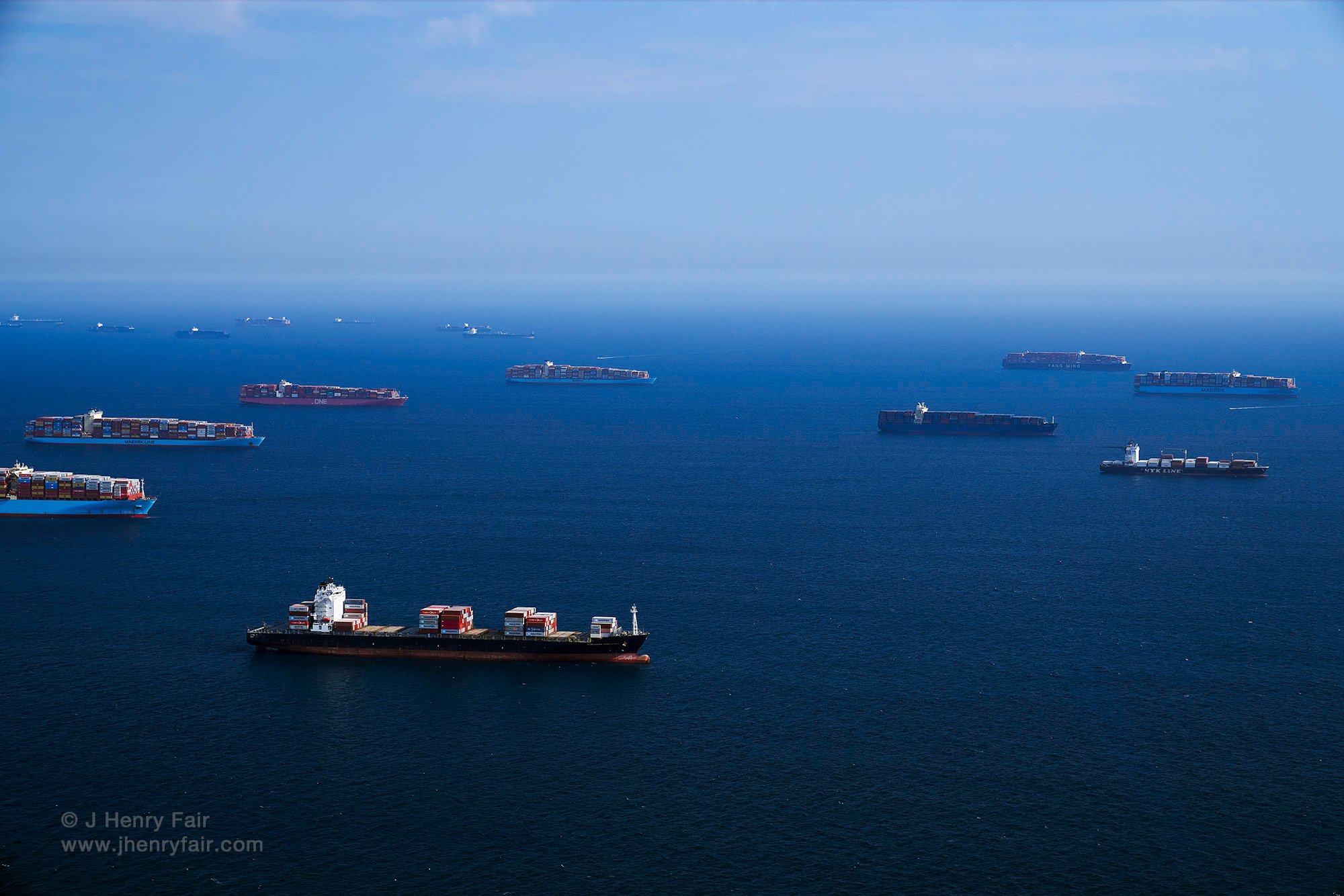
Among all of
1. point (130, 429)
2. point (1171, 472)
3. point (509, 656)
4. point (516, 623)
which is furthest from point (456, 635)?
point (130, 429)

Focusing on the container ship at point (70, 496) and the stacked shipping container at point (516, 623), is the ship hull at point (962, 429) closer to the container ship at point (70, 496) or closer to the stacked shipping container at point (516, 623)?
the container ship at point (70, 496)

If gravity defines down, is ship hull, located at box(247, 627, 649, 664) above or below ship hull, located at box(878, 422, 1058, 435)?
below

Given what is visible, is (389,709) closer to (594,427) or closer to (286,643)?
(286,643)

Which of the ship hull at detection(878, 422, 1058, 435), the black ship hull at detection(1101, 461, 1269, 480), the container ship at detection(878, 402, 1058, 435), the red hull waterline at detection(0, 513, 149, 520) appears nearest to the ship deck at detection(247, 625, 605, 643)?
the red hull waterline at detection(0, 513, 149, 520)

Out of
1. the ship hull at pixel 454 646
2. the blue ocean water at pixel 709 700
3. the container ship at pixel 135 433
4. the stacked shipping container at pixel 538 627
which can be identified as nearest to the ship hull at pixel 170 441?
the container ship at pixel 135 433

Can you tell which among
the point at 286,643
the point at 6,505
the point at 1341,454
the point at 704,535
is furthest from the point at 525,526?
the point at 1341,454

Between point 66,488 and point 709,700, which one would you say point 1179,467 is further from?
point 66,488

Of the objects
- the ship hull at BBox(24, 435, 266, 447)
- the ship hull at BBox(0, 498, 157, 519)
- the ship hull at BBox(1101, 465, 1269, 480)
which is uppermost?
the ship hull at BBox(24, 435, 266, 447)

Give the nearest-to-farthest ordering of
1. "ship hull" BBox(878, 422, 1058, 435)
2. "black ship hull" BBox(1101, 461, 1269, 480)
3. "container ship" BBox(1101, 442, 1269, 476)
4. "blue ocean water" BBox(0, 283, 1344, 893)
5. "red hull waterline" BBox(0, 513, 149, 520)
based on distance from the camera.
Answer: "blue ocean water" BBox(0, 283, 1344, 893), "red hull waterline" BBox(0, 513, 149, 520), "black ship hull" BBox(1101, 461, 1269, 480), "container ship" BBox(1101, 442, 1269, 476), "ship hull" BBox(878, 422, 1058, 435)

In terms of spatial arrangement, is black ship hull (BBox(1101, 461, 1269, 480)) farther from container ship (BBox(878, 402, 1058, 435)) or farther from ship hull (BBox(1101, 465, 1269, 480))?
container ship (BBox(878, 402, 1058, 435))
